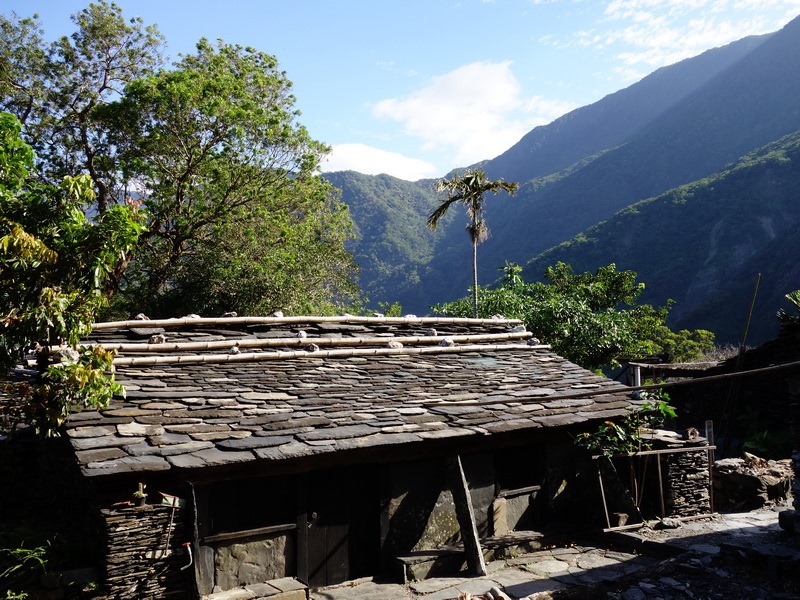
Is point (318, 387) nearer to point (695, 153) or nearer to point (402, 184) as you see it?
point (695, 153)

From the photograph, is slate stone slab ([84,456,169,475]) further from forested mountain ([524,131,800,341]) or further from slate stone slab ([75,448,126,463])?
forested mountain ([524,131,800,341])

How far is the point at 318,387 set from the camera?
8.52 metres

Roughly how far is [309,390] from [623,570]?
182 inches

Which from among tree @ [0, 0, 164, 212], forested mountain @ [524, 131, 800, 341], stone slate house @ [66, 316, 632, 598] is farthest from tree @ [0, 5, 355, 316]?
forested mountain @ [524, 131, 800, 341]

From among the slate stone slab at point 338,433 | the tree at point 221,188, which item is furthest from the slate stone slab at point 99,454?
the tree at point 221,188

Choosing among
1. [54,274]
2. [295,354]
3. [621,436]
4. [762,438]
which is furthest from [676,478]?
[762,438]

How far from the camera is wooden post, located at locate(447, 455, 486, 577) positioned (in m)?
7.87

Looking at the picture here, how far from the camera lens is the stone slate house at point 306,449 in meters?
6.25

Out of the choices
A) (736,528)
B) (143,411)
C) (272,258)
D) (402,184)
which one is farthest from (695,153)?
(143,411)

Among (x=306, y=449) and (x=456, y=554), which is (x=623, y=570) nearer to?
(x=456, y=554)

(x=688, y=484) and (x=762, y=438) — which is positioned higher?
(x=688, y=484)

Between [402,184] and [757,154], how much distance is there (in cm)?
4824

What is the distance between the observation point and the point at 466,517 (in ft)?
26.0

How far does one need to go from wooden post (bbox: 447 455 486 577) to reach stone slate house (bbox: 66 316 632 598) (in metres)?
0.09
